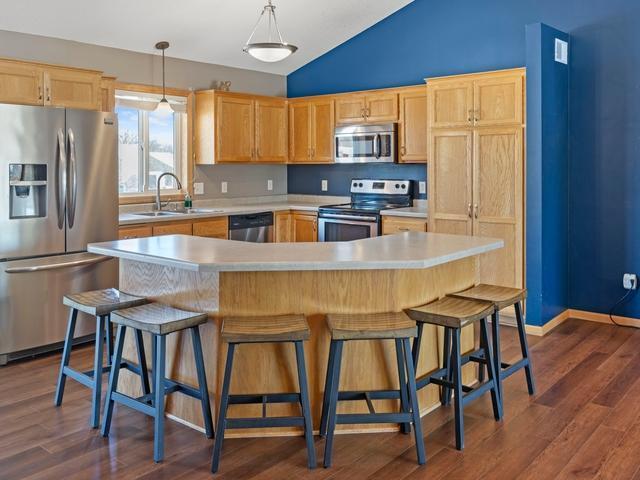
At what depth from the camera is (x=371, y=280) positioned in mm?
3053

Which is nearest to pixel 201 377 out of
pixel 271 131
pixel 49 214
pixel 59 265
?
pixel 59 265

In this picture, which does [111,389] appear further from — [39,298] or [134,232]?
[134,232]

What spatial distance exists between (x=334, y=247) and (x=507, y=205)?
7.53 feet

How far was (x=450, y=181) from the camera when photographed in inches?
211

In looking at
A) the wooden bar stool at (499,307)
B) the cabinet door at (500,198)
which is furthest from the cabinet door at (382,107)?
the wooden bar stool at (499,307)

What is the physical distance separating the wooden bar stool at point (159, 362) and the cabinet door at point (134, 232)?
1.97m

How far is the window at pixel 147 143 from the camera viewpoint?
18.9ft

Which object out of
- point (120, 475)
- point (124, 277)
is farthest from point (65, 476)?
point (124, 277)

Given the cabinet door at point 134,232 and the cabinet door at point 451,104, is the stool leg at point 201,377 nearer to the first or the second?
the cabinet door at point 134,232

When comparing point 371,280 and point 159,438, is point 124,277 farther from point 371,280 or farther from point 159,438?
point 371,280

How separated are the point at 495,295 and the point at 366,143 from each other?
10.1ft

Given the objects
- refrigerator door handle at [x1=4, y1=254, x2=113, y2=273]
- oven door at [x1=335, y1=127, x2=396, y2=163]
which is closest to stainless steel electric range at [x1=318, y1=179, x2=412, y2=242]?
oven door at [x1=335, y1=127, x2=396, y2=163]

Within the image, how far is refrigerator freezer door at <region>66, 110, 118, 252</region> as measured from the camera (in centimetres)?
438

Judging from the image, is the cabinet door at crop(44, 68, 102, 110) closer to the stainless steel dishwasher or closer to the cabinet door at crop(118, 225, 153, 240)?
the cabinet door at crop(118, 225, 153, 240)
